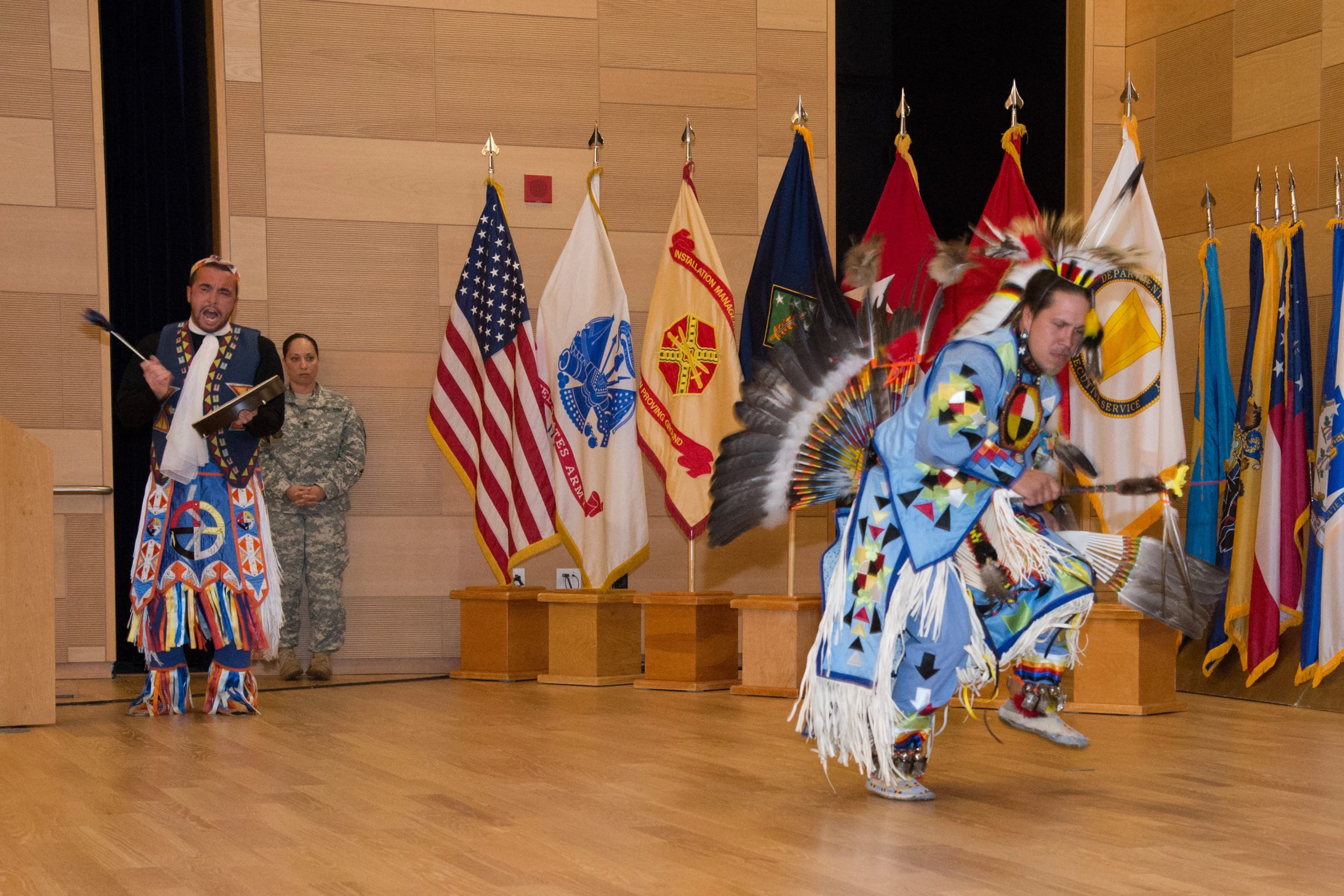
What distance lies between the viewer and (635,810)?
312cm

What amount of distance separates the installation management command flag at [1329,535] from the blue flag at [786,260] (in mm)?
1932

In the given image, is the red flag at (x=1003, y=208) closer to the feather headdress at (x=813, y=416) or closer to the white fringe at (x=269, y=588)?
the feather headdress at (x=813, y=416)

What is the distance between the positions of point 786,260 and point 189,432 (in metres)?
2.49

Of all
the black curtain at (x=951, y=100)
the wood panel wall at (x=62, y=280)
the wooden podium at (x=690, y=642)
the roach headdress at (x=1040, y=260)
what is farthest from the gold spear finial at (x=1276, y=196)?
the wood panel wall at (x=62, y=280)

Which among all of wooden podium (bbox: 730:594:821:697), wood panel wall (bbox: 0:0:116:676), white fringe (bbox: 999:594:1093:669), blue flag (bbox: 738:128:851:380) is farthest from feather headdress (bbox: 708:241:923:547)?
wood panel wall (bbox: 0:0:116:676)

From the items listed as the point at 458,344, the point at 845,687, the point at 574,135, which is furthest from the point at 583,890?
the point at 574,135

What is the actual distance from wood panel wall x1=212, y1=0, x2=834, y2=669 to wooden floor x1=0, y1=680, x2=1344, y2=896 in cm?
203

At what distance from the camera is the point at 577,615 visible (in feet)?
20.2

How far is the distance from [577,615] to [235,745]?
2209 millimetres

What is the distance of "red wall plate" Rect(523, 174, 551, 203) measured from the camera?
6.89 m

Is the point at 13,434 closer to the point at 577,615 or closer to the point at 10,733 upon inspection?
the point at 10,733

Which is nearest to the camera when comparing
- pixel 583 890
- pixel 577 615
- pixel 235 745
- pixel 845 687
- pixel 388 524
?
pixel 583 890

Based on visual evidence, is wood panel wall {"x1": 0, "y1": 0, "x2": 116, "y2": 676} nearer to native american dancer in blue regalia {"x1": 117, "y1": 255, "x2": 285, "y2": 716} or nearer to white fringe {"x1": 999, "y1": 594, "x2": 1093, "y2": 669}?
native american dancer in blue regalia {"x1": 117, "y1": 255, "x2": 285, "y2": 716}

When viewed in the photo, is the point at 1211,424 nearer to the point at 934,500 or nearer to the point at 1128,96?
the point at 1128,96
